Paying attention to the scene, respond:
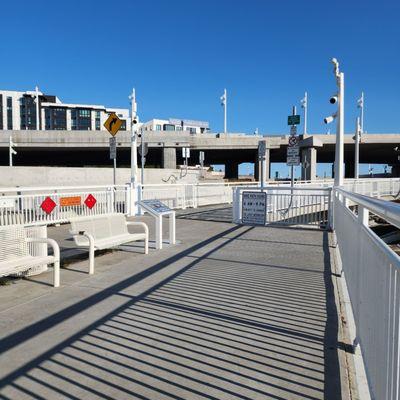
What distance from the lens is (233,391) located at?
9.82ft

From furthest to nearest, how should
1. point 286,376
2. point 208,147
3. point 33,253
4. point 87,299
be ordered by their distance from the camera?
point 208,147
point 33,253
point 87,299
point 286,376

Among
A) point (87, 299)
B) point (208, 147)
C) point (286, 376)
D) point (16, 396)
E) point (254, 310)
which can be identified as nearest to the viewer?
point (16, 396)

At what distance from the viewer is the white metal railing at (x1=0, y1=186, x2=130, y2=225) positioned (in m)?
9.36

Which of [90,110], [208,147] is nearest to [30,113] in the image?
[90,110]

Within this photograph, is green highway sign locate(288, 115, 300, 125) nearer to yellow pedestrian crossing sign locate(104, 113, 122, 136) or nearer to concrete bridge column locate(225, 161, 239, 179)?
yellow pedestrian crossing sign locate(104, 113, 122, 136)

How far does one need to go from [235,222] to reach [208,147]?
122 ft

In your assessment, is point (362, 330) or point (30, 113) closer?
point (362, 330)

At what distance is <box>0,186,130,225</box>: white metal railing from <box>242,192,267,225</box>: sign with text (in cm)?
442

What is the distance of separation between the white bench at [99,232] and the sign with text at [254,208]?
5110 mm

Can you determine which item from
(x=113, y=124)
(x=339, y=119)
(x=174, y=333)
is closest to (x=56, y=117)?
(x=113, y=124)

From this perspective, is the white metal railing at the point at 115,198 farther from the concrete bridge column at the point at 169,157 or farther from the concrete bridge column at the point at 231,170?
the concrete bridge column at the point at 231,170

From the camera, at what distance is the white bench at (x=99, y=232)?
6695 millimetres

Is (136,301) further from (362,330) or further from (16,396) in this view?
(362,330)

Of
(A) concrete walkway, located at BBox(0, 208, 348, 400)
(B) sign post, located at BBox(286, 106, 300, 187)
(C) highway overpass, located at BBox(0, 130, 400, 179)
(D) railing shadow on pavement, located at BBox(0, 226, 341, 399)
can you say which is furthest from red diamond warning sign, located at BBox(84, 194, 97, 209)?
(C) highway overpass, located at BBox(0, 130, 400, 179)
